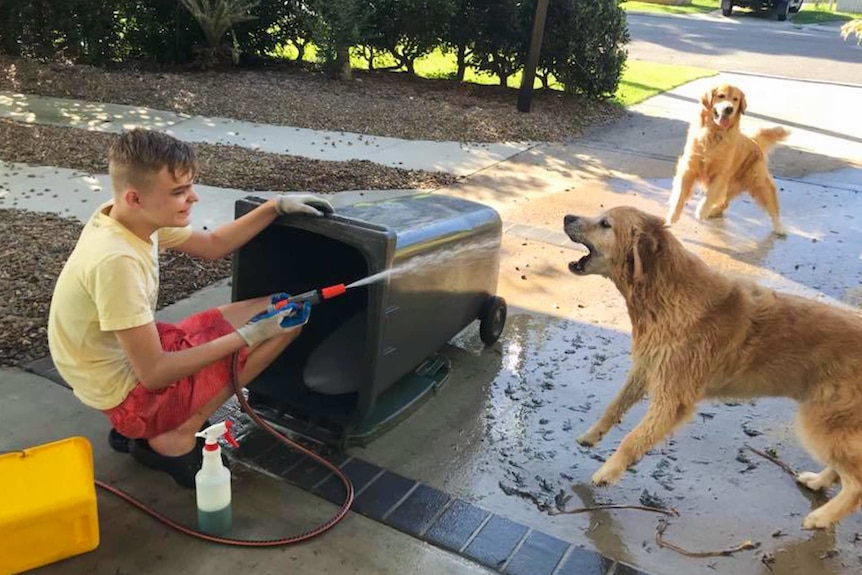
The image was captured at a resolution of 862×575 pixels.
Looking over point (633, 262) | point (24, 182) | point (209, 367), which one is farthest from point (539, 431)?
point (24, 182)

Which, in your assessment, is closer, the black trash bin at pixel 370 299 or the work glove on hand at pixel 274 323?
the work glove on hand at pixel 274 323

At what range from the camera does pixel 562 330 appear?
15.1ft

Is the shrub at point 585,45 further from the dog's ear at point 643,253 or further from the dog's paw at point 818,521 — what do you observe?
the dog's paw at point 818,521

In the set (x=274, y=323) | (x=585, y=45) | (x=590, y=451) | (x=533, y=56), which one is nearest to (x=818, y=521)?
(x=590, y=451)

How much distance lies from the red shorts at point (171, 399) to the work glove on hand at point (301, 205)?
0.62m

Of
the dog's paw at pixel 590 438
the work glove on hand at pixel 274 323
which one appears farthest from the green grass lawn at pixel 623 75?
the work glove on hand at pixel 274 323

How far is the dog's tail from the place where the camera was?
6793 millimetres

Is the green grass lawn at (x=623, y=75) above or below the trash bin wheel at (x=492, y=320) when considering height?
above

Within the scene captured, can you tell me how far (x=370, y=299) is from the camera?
3.05 metres

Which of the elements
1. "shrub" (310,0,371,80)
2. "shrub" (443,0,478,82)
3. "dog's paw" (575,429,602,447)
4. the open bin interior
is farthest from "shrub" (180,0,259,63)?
"dog's paw" (575,429,602,447)

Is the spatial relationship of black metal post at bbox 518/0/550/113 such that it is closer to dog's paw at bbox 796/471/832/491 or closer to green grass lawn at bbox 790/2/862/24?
dog's paw at bbox 796/471/832/491

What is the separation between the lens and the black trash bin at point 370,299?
3.11 meters

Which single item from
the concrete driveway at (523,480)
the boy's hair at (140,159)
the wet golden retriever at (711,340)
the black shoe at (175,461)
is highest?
the boy's hair at (140,159)

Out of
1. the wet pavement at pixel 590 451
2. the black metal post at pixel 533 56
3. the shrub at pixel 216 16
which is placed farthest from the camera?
the shrub at pixel 216 16
